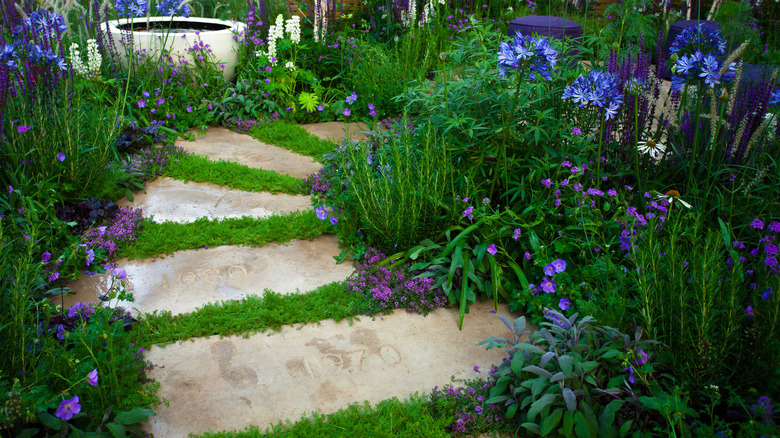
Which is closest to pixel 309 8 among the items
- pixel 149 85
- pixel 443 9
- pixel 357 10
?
pixel 357 10

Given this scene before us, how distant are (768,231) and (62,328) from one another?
9.90 feet

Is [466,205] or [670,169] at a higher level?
[670,169]

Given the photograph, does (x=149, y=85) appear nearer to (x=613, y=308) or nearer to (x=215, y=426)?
(x=215, y=426)

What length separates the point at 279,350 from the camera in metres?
2.44

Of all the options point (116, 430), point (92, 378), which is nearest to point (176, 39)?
point (92, 378)

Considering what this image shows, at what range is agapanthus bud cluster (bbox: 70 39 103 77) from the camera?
459cm

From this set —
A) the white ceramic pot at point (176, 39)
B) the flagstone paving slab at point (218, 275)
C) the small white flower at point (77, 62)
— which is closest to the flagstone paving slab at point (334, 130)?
the white ceramic pot at point (176, 39)

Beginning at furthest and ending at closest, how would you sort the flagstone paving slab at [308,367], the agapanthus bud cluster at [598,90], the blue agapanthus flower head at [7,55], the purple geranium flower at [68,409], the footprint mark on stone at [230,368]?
1. the blue agapanthus flower head at [7,55]
2. the agapanthus bud cluster at [598,90]
3. the footprint mark on stone at [230,368]
4. the flagstone paving slab at [308,367]
5. the purple geranium flower at [68,409]

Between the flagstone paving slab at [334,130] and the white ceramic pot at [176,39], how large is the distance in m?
1.07

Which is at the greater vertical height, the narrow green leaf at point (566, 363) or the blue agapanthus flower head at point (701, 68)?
the blue agapanthus flower head at point (701, 68)

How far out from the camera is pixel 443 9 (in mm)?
7141

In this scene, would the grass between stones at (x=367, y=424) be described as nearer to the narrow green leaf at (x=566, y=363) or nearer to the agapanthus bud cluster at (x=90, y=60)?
the narrow green leaf at (x=566, y=363)

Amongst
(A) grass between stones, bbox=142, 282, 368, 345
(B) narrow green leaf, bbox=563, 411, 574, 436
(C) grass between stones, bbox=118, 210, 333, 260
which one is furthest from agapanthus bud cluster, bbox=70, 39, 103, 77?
(B) narrow green leaf, bbox=563, 411, 574, 436

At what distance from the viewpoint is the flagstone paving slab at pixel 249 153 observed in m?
4.20
